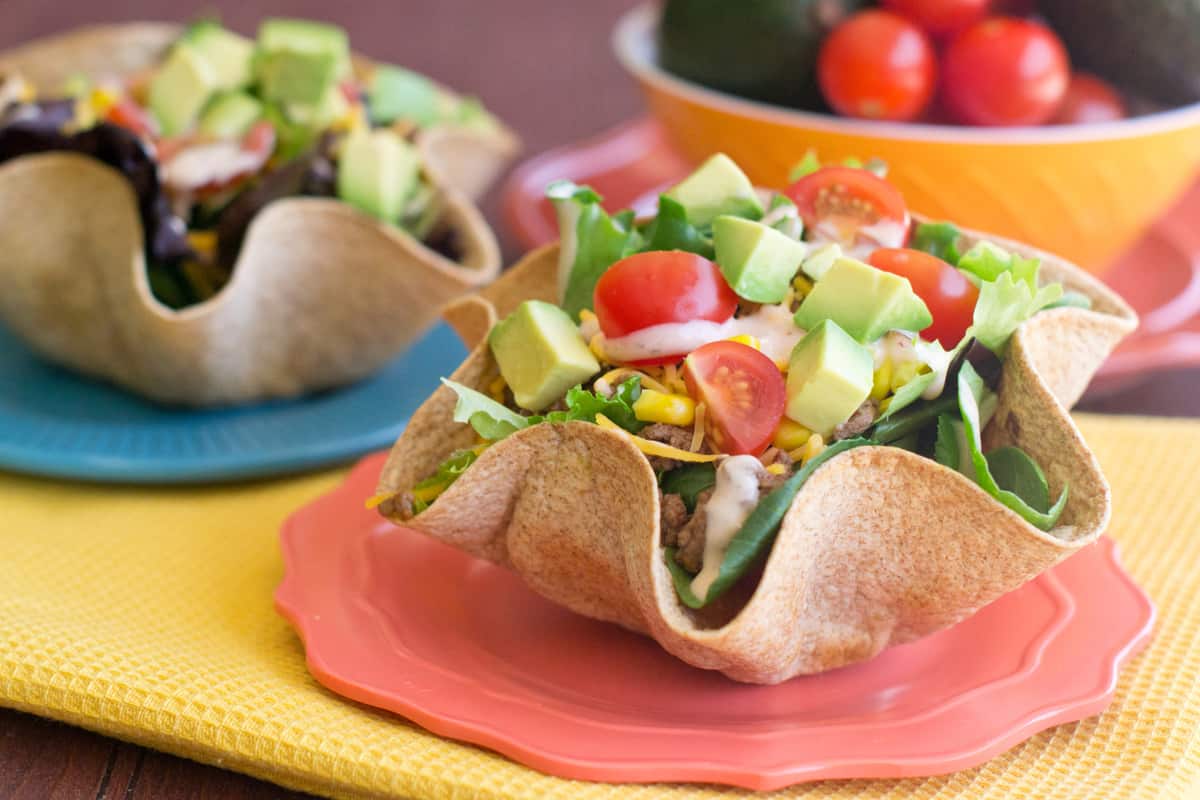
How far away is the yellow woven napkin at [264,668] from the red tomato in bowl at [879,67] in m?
0.83

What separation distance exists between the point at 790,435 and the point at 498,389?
1.32 feet

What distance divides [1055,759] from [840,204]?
753mm

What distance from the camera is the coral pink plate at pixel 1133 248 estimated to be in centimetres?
262

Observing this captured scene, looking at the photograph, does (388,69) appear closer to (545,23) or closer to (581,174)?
(581,174)

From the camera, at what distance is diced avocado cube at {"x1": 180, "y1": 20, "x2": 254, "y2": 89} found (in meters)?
2.80

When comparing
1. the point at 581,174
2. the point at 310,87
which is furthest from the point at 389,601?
the point at 581,174

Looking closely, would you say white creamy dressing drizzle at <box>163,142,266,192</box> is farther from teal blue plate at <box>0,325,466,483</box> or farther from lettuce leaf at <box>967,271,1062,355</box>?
lettuce leaf at <box>967,271,1062,355</box>

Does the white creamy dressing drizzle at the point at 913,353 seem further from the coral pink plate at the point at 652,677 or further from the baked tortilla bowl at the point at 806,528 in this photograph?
the coral pink plate at the point at 652,677

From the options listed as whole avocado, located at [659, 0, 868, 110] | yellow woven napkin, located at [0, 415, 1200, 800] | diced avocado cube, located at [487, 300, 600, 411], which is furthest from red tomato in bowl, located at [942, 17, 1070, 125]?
diced avocado cube, located at [487, 300, 600, 411]

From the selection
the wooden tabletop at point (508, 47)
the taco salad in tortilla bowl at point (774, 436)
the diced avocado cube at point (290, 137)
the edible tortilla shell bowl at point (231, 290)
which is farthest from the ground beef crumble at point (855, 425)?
the diced avocado cube at point (290, 137)

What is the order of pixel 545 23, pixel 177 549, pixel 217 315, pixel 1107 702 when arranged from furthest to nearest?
pixel 545 23 < pixel 217 315 < pixel 177 549 < pixel 1107 702

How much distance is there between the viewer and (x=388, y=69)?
10.0 ft

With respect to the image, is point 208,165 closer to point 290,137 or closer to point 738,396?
point 290,137

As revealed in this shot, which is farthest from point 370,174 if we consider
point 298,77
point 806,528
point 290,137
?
point 806,528
